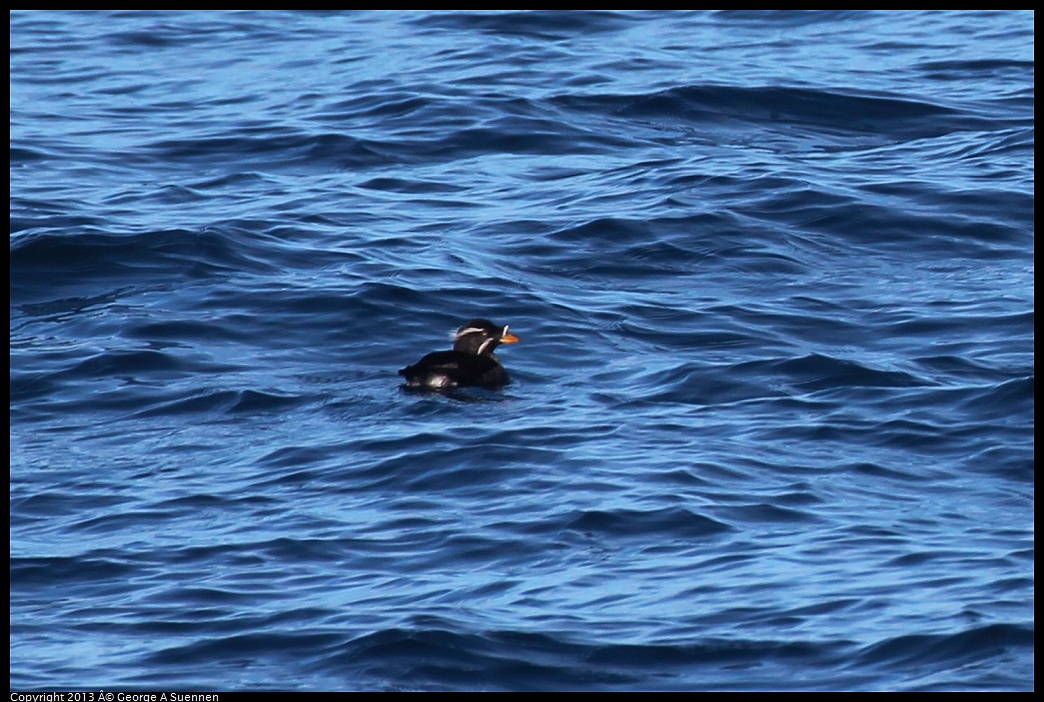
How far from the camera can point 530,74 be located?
19.2 meters

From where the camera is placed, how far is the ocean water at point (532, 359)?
7.47 metres

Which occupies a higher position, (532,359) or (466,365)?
(466,365)

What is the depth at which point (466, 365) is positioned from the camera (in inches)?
429

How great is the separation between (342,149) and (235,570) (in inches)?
356

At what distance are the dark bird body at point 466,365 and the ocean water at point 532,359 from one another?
0.47 feet

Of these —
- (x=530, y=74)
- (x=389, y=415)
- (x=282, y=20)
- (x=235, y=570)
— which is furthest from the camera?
(x=282, y=20)

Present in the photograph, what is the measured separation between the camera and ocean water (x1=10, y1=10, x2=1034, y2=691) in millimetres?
7473

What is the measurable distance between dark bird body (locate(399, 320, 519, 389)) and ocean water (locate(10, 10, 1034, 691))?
14 cm

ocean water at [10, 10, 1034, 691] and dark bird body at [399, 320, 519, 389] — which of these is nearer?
ocean water at [10, 10, 1034, 691]

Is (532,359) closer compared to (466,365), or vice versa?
(466,365)

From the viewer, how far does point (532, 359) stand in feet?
39.5

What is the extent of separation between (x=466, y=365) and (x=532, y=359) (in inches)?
48.5
